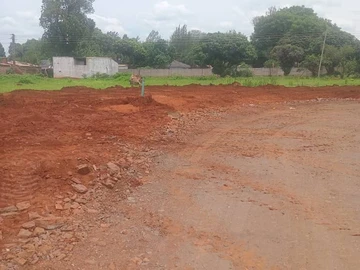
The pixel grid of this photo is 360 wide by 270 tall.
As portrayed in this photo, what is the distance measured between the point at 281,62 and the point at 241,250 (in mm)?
37502

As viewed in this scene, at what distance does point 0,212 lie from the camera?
4.58m

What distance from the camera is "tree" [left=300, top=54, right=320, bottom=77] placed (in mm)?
34625

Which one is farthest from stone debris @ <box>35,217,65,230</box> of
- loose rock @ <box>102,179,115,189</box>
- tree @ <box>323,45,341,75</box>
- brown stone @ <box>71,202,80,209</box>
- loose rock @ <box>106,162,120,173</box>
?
tree @ <box>323,45,341,75</box>

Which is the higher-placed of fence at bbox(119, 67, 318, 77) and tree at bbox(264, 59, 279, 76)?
tree at bbox(264, 59, 279, 76)

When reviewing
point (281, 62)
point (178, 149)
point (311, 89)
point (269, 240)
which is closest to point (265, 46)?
point (281, 62)

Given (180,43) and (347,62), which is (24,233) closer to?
(347,62)

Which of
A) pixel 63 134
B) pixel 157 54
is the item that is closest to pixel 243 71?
pixel 157 54

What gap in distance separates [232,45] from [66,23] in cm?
1908

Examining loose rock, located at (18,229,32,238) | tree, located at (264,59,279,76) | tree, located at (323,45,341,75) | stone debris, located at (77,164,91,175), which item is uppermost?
tree, located at (323,45,341,75)

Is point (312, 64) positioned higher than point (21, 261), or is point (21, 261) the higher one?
point (312, 64)

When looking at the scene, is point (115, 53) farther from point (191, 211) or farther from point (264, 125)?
point (191, 211)

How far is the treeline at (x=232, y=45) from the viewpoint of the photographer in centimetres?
3666

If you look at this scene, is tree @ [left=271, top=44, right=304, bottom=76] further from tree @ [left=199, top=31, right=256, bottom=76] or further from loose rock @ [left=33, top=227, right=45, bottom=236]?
loose rock @ [left=33, top=227, right=45, bottom=236]

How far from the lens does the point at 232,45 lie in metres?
36.7
